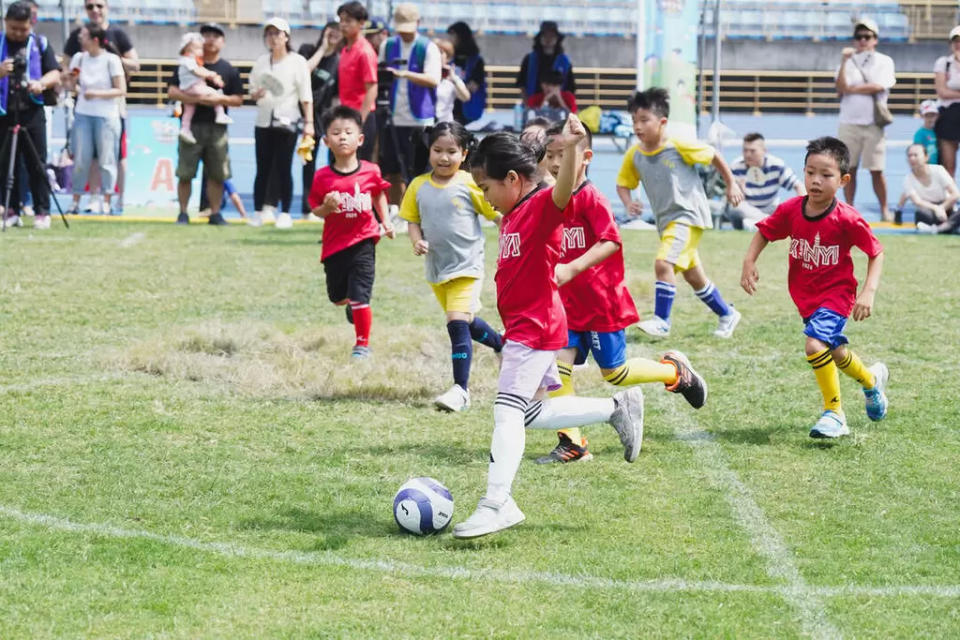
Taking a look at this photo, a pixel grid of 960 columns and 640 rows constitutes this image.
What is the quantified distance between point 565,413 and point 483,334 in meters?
2.25

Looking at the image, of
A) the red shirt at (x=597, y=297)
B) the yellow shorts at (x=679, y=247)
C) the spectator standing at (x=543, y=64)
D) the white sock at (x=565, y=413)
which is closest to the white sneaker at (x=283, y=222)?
the spectator standing at (x=543, y=64)

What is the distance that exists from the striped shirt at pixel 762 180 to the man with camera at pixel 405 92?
12.9 feet

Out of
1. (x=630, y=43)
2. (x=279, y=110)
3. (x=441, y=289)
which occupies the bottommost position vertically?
(x=441, y=289)

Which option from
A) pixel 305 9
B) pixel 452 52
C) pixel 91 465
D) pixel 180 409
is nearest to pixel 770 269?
pixel 452 52

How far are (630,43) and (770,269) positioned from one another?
2494 cm

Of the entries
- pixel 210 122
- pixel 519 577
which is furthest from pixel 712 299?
pixel 210 122

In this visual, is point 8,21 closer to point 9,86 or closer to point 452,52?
point 9,86

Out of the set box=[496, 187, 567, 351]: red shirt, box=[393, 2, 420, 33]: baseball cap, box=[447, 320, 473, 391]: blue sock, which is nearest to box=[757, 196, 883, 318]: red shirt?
box=[447, 320, 473, 391]: blue sock

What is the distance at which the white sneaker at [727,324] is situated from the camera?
984 cm

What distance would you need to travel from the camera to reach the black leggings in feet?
50.7

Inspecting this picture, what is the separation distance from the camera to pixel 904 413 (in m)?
7.41

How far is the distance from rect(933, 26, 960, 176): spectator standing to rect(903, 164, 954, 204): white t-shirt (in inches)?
16.7

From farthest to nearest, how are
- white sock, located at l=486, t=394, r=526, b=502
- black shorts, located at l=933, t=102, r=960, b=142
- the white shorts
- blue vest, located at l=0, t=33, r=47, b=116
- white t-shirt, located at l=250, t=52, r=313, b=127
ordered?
1. black shorts, located at l=933, t=102, r=960, b=142
2. white t-shirt, located at l=250, t=52, r=313, b=127
3. blue vest, located at l=0, t=33, r=47, b=116
4. the white shorts
5. white sock, located at l=486, t=394, r=526, b=502

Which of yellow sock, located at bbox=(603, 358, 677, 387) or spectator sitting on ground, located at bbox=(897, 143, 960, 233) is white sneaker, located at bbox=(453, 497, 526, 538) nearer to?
yellow sock, located at bbox=(603, 358, 677, 387)
